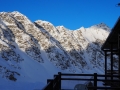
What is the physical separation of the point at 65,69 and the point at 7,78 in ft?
66.8

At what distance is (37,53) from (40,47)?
4905 mm

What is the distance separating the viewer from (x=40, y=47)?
59.3m

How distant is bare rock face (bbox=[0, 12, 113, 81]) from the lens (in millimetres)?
46438

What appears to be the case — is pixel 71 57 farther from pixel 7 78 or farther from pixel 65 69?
pixel 7 78

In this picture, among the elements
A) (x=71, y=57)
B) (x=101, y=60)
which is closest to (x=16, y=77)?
(x=71, y=57)

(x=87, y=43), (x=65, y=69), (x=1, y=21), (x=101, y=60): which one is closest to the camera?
(x=65, y=69)

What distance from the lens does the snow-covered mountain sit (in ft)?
132

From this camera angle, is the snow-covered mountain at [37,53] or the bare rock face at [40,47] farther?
the bare rock face at [40,47]

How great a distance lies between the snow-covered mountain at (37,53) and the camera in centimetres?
4012

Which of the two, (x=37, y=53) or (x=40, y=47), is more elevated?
(x=40, y=47)

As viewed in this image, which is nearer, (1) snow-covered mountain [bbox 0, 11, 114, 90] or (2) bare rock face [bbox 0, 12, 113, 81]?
(1) snow-covered mountain [bbox 0, 11, 114, 90]

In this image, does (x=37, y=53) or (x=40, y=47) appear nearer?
(x=37, y=53)

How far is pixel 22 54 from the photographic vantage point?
1970 inches

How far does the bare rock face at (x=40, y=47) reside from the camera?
152 ft
